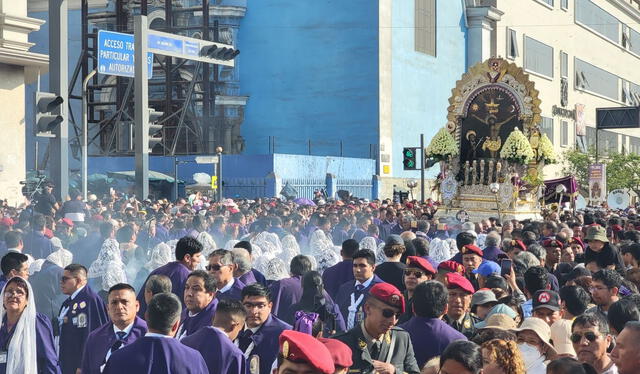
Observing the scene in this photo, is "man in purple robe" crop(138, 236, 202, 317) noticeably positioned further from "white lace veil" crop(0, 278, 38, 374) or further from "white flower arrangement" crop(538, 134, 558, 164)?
"white flower arrangement" crop(538, 134, 558, 164)

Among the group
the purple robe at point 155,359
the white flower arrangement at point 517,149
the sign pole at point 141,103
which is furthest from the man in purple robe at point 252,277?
the white flower arrangement at point 517,149

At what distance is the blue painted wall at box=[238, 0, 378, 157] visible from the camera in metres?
41.9

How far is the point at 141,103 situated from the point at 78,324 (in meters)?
9.39

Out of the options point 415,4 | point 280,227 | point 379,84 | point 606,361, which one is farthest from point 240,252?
point 415,4

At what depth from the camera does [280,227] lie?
650 inches

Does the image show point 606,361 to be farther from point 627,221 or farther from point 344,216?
point 627,221

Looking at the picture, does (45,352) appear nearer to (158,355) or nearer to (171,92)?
(158,355)

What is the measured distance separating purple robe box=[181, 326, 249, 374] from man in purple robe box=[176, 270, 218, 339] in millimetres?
1135

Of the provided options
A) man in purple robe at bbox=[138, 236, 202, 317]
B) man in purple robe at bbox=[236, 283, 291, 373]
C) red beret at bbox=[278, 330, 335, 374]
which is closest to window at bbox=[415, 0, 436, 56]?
man in purple robe at bbox=[138, 236, 202, 317]

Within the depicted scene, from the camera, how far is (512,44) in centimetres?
5050

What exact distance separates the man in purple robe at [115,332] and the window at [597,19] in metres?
56.4

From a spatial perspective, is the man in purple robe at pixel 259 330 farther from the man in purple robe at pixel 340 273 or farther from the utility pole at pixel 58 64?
the utility pole at pixel 58 64

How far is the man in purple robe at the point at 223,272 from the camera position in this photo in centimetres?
902

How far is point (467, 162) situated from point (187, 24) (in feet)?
61.4
